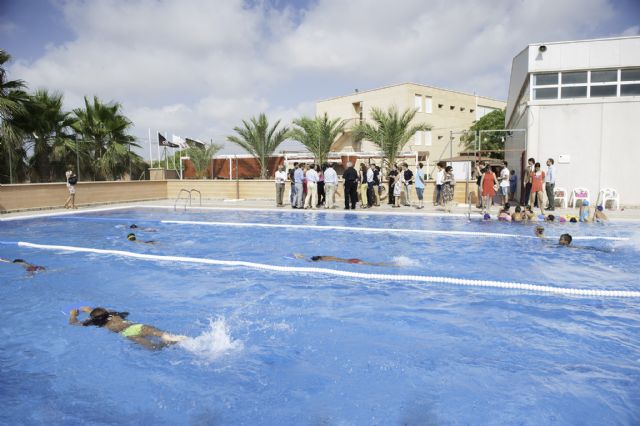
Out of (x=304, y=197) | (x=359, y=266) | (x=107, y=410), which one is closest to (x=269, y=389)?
(x=107, y=410)

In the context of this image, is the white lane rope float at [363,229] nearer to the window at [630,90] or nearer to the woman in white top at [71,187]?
the woman in white top at [71,187]

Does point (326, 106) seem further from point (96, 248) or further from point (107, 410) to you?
point (107, 410)

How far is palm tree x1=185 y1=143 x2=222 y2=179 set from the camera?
2811cm

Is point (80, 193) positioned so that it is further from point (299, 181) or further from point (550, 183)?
point (550, 183)

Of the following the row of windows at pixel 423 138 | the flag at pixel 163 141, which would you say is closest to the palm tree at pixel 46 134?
the flag at pixel 163 141

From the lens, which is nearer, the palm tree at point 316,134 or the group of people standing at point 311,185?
the group of people standing at point 311,185

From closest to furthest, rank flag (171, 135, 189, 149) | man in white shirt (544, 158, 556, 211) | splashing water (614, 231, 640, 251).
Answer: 1. splashing water (614, 231, 640, 251)
2. man in white shirt (544, 158, 556, 211)
3. flag (171, 135, 189, 149)

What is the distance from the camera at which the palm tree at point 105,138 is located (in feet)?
69.3

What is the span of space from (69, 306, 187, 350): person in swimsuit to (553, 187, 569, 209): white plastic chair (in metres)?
15.1

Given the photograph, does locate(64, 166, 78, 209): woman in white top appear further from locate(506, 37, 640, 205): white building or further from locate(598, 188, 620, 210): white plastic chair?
locate(598, 188, 620, 210): white plastic chair

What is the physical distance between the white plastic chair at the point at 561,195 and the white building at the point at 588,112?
0.30m

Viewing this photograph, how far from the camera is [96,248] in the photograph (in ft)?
34.3

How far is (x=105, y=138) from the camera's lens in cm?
2184

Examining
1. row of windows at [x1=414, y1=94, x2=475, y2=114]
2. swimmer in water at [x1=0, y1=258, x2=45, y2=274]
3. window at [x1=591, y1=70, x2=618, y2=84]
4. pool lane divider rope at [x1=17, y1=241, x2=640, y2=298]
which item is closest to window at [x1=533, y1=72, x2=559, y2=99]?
window at [x1=591, y1=70, x2=618, y2=84]
